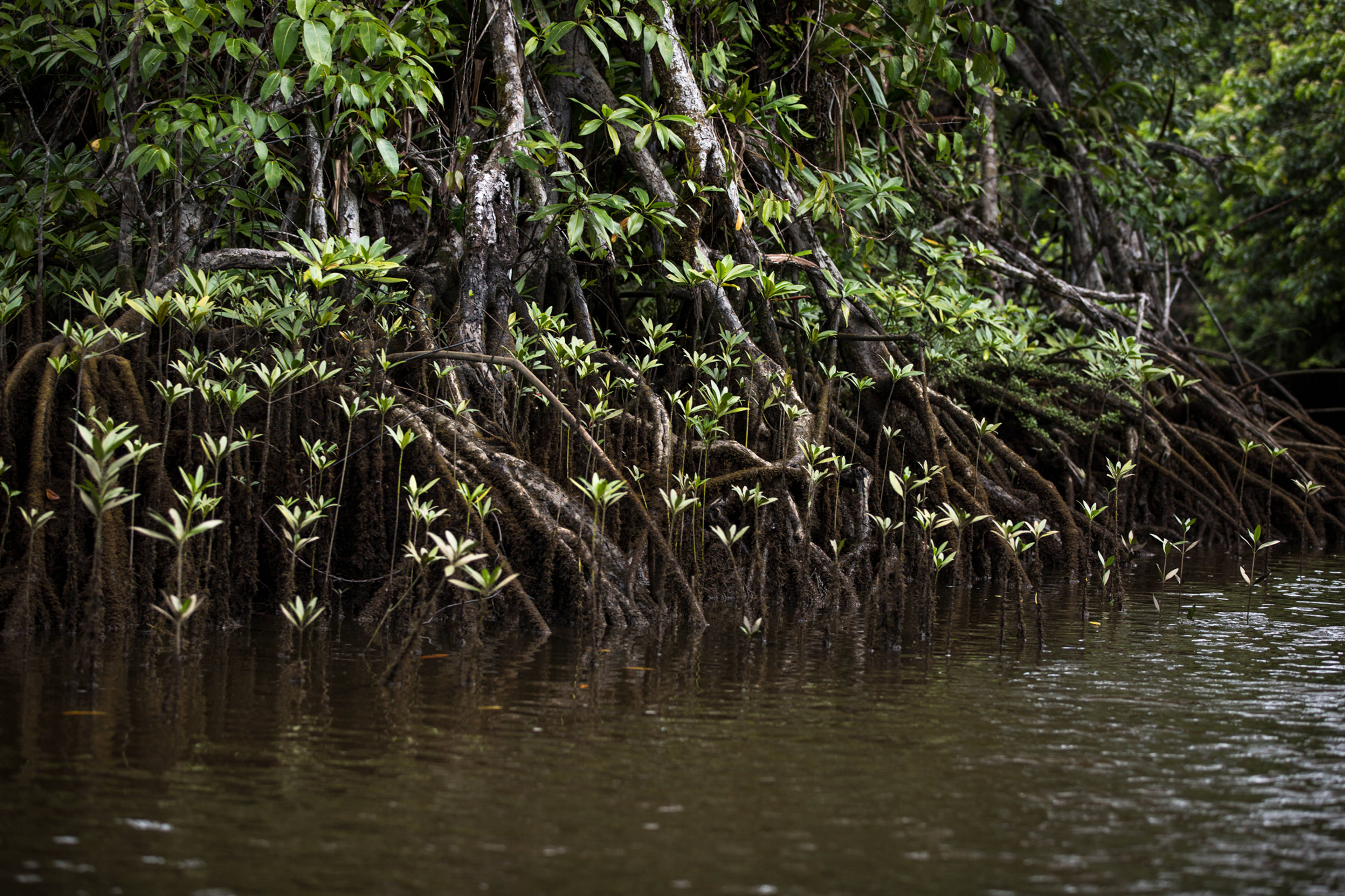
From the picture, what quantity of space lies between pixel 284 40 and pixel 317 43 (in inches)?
5.6

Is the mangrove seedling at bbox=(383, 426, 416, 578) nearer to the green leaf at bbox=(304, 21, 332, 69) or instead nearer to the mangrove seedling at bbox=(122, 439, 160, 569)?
the mangrove seedling at bbox=(122, 439, 160, 569)

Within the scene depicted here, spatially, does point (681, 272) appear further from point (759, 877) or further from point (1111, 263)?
point (1111, 263)

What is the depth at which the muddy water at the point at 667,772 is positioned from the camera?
69.9 inches

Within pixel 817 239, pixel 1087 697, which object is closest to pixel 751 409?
pixel 817 239

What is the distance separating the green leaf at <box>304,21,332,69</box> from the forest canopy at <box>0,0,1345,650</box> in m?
0.02

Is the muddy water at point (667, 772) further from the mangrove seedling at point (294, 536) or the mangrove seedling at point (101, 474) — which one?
the mangrove seedling at point (101, 474)

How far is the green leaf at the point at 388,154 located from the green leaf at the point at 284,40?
0.57 meters

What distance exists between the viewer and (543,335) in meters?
4.60

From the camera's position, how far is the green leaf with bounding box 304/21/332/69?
3.75 m

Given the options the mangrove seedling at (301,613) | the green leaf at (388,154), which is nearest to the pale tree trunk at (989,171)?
the green leaf at (388,154)

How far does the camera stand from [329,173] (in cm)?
523

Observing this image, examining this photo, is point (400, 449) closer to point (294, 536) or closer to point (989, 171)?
point (294, 536)

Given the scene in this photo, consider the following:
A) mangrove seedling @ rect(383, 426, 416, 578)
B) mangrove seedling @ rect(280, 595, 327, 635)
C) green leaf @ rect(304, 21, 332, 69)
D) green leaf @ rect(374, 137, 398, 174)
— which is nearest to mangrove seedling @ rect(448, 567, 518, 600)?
mangrove seedling @ rect(280, 595, 327, 635)

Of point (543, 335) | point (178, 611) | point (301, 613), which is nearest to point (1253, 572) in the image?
point (543, 335)
